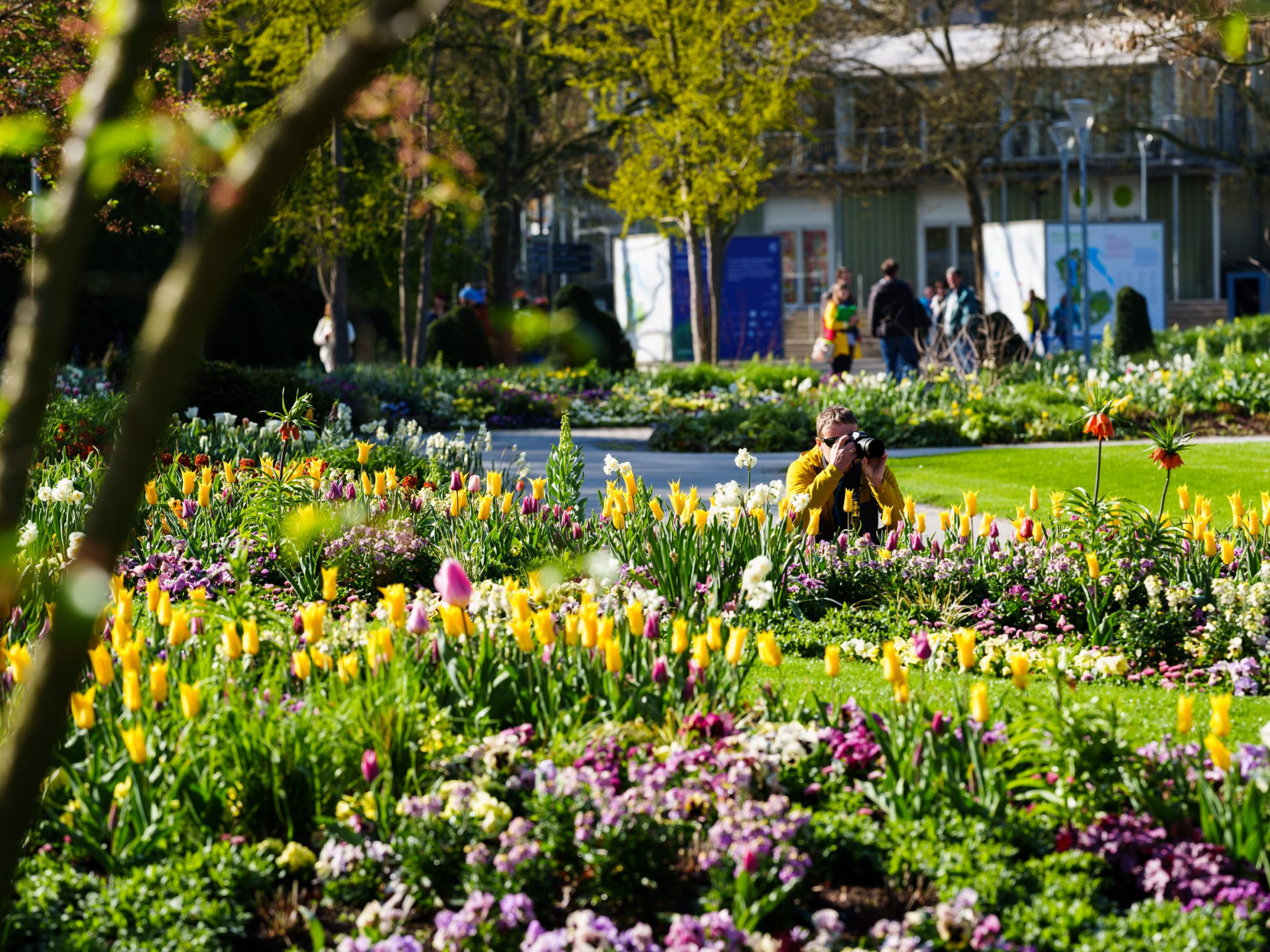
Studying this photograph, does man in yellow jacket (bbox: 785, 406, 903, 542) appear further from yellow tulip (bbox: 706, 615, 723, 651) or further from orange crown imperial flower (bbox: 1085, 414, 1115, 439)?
yellow tulip (bbox: 706, 615, 723, 651)

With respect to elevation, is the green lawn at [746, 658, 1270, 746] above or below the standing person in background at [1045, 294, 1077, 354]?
→ below

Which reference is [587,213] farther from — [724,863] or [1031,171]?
[724,863]

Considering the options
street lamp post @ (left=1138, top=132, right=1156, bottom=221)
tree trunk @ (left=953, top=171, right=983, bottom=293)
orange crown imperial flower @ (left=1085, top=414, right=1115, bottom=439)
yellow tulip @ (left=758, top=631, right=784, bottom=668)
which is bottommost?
yellow tulip @ (left=758, top=631, right=784, bottom=668)

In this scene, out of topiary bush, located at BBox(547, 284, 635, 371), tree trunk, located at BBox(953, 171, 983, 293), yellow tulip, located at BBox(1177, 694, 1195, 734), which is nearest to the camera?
yellow tulip, located at BBox(1177, 694, 1195, 734)

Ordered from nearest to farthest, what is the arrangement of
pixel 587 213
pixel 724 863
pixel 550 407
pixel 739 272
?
1. pixel 724 863
2. pixel 550 407
3. pixel 739 272
4. pixel 587 213

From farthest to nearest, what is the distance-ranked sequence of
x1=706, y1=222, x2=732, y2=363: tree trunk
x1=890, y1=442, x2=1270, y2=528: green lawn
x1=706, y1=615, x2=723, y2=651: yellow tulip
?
x1=706, y1=222, x2=732, y2=363: tree trunk, x1=890, y1=442, x2=1270, y2=528: green lawn, x1=706, y1=615, x2=723, y2=651: yellow tulip

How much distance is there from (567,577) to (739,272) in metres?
23.5

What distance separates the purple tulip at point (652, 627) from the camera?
372 cm

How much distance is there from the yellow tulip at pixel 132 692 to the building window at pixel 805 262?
121 ft

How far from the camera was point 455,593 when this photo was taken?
2.96 m

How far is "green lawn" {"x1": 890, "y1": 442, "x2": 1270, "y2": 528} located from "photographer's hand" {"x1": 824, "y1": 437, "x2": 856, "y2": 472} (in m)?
2.45

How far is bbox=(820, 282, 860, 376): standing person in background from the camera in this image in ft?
57.5

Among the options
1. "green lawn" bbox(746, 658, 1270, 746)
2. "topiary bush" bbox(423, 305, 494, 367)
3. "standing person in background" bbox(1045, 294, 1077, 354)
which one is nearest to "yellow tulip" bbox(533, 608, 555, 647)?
"green lawn" bbox(746, 658, 1270, 746)

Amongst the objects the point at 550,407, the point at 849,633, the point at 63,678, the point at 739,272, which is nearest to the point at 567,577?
the point at 849,633
